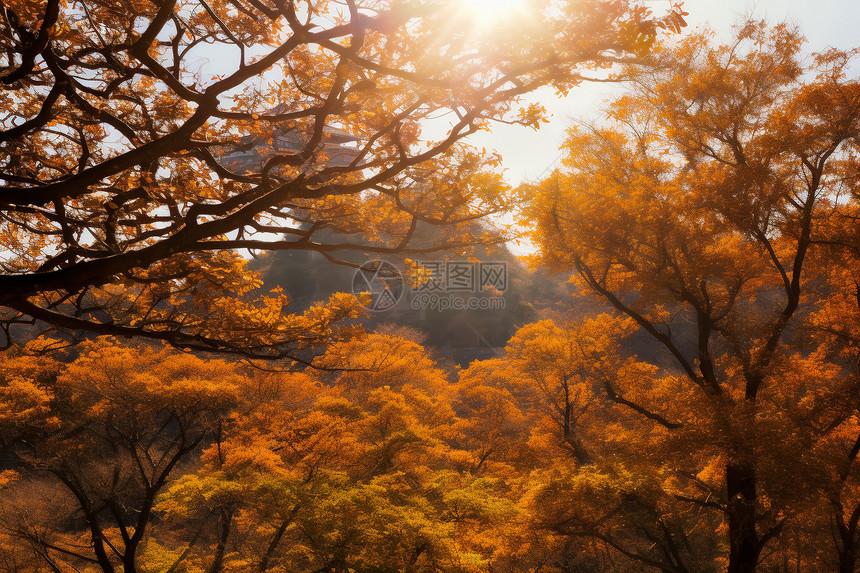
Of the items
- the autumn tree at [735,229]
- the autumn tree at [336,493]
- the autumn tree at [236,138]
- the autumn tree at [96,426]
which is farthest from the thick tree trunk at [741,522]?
the autumn tree at [96,426]

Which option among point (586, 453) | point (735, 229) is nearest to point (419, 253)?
point (735, 229)

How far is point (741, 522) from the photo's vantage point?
20.1 feet

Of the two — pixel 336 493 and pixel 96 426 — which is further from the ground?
pixel 336 493

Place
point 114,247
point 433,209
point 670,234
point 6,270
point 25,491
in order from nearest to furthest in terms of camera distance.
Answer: point 114,247 < point 6,270 < point 433,209 < point 670,234 < point 25,491

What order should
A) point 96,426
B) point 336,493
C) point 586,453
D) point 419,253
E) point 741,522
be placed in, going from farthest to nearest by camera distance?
1. point 96,426
2. point 586,453
3. point 336,493
4. point 741,522
5. point 419,253

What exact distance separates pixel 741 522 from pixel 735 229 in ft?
12.4

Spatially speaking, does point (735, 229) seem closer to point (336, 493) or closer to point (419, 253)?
point (419, 253)

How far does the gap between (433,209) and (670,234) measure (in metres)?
4.93

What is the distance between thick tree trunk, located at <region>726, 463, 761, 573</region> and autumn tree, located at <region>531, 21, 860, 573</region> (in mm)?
21

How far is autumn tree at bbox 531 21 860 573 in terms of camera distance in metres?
6.18

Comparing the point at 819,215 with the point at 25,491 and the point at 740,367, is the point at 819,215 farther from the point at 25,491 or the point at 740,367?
the point at 25,491

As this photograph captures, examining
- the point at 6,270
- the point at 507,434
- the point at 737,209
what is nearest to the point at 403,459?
the point at 507,434

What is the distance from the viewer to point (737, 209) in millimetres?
6488

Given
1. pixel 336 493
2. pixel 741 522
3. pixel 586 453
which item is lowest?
pixel 586 453
